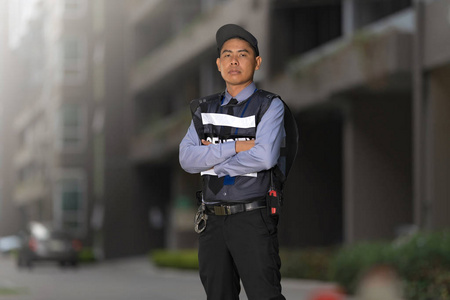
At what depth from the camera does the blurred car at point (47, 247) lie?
94.3 feet

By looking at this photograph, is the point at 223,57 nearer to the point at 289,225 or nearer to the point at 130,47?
the point at 289,225

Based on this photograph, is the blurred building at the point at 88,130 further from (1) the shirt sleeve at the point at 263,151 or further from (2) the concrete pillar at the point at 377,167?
(1) the shirt sleeve at the point at 263,151

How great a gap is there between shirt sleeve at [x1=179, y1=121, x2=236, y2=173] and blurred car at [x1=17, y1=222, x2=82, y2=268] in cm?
2489

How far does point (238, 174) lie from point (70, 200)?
41.2m

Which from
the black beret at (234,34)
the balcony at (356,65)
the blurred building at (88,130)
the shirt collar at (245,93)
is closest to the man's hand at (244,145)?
the shirt collar at (245,93)

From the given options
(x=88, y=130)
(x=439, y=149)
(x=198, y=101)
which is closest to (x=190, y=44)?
(x=439, y=149)

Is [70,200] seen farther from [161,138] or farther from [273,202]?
[273,202]

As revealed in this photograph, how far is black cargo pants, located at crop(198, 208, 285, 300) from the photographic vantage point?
4.26m

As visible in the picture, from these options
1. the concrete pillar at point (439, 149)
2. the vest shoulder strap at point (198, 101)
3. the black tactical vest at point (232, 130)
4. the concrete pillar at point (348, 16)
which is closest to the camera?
the black tactical vest at point (232, 130)

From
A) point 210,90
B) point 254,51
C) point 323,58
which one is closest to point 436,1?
point 323,58

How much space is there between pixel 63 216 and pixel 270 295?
41.6m

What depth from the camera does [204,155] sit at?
14.6ft

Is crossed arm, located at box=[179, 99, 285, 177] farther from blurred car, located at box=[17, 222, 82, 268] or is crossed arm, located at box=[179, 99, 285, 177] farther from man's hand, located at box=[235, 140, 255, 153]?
blurred car, located at box=[17, 222, 82, 268]

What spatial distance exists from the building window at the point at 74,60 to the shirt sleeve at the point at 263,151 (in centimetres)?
4126
